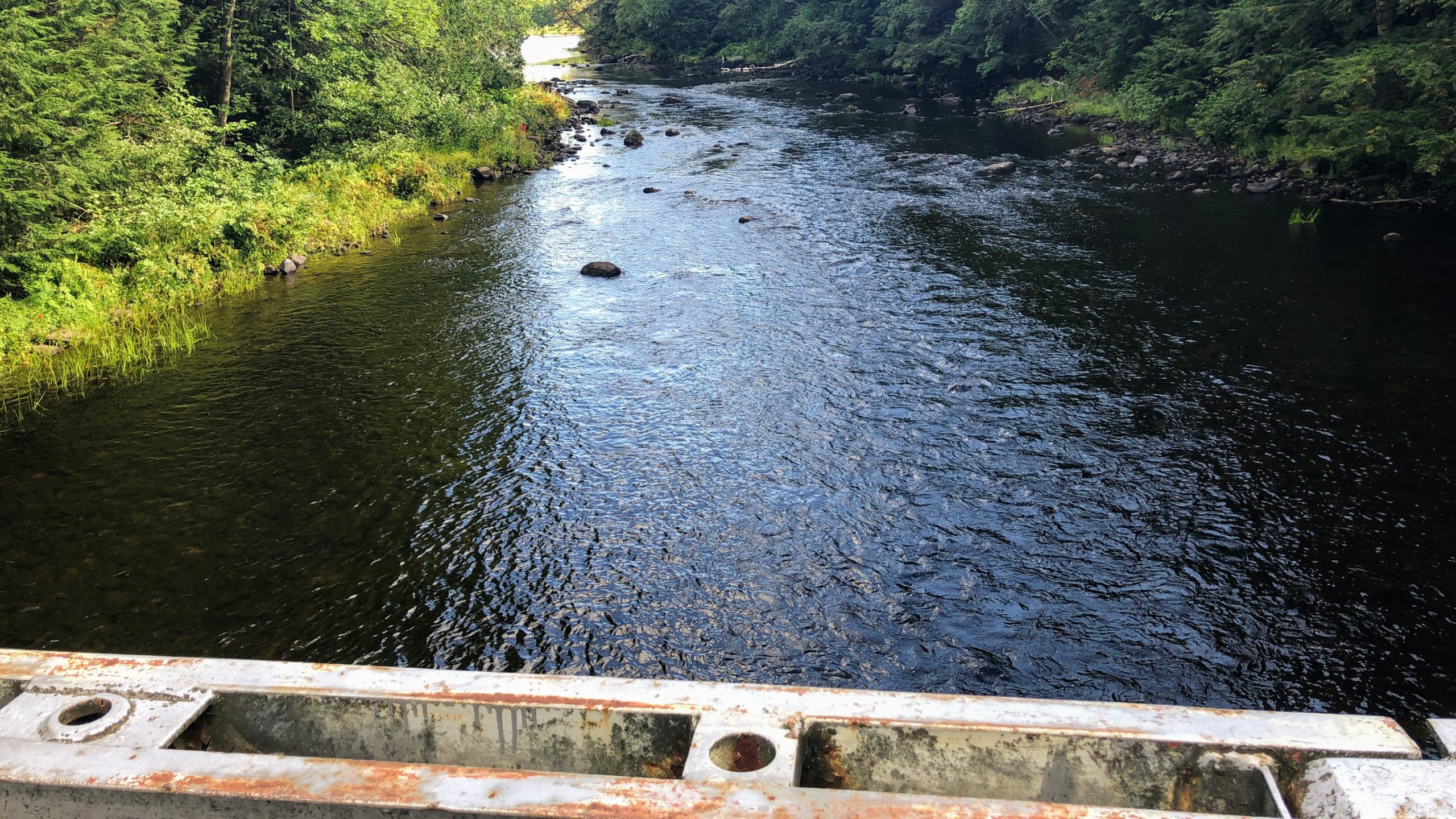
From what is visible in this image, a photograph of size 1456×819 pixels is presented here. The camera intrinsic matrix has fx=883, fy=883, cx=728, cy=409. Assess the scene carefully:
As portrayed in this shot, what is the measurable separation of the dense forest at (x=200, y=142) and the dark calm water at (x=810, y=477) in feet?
5.98

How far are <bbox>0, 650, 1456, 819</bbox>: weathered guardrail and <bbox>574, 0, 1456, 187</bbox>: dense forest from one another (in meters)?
21.4

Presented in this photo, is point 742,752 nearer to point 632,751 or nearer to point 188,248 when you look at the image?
point 632,751

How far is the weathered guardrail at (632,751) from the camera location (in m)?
4.26

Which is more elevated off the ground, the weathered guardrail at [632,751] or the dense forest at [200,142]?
the dense forest at [200,142]

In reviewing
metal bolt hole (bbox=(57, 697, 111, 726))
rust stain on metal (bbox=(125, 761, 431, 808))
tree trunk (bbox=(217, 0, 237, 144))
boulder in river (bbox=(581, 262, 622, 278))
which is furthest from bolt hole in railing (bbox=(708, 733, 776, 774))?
tree trunk (bbox=(217, 0, 237, 144))

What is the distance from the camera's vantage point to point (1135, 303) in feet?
55.5

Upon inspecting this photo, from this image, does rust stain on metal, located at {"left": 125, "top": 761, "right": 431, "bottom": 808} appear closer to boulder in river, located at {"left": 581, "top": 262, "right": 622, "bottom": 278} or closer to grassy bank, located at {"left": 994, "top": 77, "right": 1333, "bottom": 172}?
boulder in river, located at {"left": 581, "top": 262, "right": 622, "bottom": 278}

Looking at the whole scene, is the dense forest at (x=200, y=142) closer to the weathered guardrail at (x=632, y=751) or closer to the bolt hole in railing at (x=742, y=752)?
the weathered guardrail at (x=632, y=751)

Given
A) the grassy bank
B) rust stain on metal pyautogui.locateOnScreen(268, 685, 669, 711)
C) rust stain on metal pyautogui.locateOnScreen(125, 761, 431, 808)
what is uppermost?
the grassy bank

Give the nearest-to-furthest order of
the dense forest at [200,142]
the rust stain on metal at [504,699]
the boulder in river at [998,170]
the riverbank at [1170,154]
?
the rust stain on metal at [504,699], the dense forest at [200,142], the riverbank at [1170,154], the boulder in river at [998,170]

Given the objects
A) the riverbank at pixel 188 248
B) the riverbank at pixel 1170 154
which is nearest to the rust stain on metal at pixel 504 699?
the riverbank at pixel 188 248

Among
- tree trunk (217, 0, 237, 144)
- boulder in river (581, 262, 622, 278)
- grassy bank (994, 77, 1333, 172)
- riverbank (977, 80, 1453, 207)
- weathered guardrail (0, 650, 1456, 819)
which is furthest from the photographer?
grassy bank (994, 77, 1333, 172)

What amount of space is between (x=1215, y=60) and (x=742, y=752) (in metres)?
33.2

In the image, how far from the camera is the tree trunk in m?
24.1
